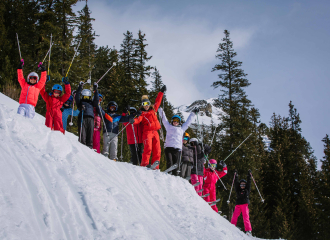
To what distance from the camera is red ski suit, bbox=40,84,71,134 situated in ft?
22.7

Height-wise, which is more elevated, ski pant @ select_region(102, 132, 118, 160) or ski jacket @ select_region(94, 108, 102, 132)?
ski jacket @ select_region(94, 108, 102, 132)

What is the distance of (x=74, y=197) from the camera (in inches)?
153

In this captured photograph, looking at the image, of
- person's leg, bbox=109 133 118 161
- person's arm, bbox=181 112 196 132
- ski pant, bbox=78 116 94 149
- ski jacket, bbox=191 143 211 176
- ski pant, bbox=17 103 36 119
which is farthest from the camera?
ski jacket, bbox=191 143 211 176

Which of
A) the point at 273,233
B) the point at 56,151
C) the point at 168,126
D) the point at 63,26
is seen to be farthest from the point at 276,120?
the point at 56,151

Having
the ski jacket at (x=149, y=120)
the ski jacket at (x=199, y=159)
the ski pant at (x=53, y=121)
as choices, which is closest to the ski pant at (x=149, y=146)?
the ski jacket at (x=149, y=120)

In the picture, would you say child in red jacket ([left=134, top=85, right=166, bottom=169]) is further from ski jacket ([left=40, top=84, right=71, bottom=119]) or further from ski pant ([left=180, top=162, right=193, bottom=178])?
ski jacket ([left=40, top=84, right=71, bottom=119])

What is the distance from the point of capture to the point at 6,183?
138 inches

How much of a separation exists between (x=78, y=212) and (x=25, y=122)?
2098 millimetres

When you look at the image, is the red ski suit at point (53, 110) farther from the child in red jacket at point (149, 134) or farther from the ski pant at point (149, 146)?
the ski pant at point (149, 146)

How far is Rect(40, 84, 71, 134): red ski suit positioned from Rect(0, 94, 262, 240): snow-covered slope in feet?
6.39

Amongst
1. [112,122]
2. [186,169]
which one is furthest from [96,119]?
[186,169]

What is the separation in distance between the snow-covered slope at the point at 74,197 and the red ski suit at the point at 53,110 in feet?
6.39

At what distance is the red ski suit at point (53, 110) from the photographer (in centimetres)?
692

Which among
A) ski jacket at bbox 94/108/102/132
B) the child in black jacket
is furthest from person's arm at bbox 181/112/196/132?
the child in black jacket
